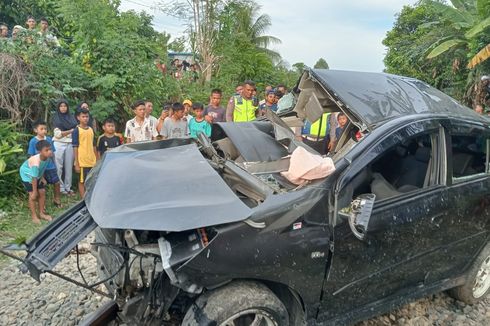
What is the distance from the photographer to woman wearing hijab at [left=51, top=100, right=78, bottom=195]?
6938mm

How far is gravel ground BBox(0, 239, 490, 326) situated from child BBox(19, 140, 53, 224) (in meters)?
1.89

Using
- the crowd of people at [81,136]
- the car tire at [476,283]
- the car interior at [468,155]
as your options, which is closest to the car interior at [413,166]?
the car interior at [468,155]

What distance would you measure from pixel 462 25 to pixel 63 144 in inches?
521

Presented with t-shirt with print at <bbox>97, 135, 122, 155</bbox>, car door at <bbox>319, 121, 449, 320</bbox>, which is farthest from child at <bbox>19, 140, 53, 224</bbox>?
car door at <bbox>319, 121, 449, 320</bbox>

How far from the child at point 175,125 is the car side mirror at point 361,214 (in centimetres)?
502

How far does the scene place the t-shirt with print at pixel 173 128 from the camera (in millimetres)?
7340

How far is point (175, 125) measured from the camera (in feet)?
24.4

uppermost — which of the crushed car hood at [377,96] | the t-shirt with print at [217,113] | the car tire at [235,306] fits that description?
the crushed car hood at [377,96]

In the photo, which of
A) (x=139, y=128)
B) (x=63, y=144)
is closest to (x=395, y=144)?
(x=139, y=128)

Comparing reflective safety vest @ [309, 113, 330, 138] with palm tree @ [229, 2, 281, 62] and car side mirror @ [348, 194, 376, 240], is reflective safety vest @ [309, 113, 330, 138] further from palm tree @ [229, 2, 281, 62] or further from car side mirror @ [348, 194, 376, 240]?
palm tree @ [229, 2, 281, 62]

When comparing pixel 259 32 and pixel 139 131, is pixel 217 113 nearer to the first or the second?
pixel 139 131

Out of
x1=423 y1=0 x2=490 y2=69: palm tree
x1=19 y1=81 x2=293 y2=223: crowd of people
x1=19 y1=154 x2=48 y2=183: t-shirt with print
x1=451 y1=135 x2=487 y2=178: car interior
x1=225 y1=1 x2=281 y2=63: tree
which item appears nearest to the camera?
x1=451 y1=135 x2=487 y2=178: car interior

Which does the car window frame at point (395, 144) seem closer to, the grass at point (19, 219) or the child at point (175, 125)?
the grass at point (19, 219)

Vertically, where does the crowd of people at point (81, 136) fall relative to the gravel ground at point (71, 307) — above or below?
above
